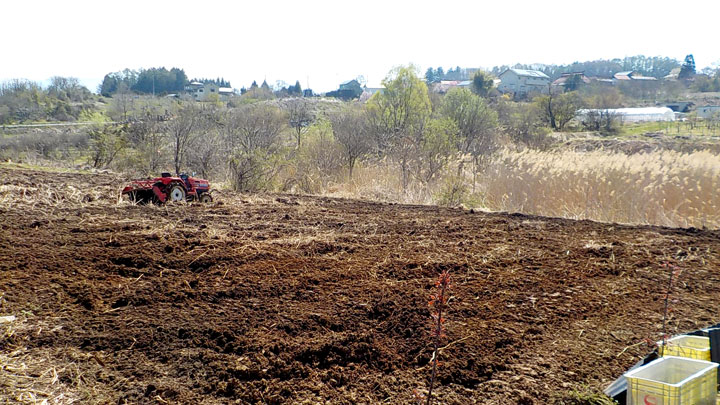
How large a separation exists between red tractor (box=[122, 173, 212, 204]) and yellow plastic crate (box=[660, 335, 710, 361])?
7523 mm

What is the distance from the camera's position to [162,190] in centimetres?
852

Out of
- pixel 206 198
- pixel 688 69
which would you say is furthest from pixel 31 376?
pixel 688 69

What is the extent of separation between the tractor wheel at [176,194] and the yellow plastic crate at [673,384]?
759cm

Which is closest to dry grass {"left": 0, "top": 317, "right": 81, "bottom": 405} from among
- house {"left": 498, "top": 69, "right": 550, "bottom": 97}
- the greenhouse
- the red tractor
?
the red tractor

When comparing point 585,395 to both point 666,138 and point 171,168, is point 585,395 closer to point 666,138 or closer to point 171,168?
point 171,168

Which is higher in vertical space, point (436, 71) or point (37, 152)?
point (436, 71)

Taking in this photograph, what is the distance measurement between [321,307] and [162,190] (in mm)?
5586

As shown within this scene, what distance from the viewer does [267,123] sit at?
1700 cm

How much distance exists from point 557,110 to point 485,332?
1650 inches

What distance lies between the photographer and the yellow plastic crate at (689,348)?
128 inches

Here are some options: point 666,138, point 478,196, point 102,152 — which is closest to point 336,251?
point 478,196

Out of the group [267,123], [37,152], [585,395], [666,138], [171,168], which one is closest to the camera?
[585,395]

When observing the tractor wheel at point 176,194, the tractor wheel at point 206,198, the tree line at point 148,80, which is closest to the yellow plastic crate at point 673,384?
the tractor wheel at point 176,194

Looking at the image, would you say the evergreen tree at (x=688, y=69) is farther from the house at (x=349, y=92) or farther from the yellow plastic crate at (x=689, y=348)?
the yellow plastic crate at (x=689, y=348)
